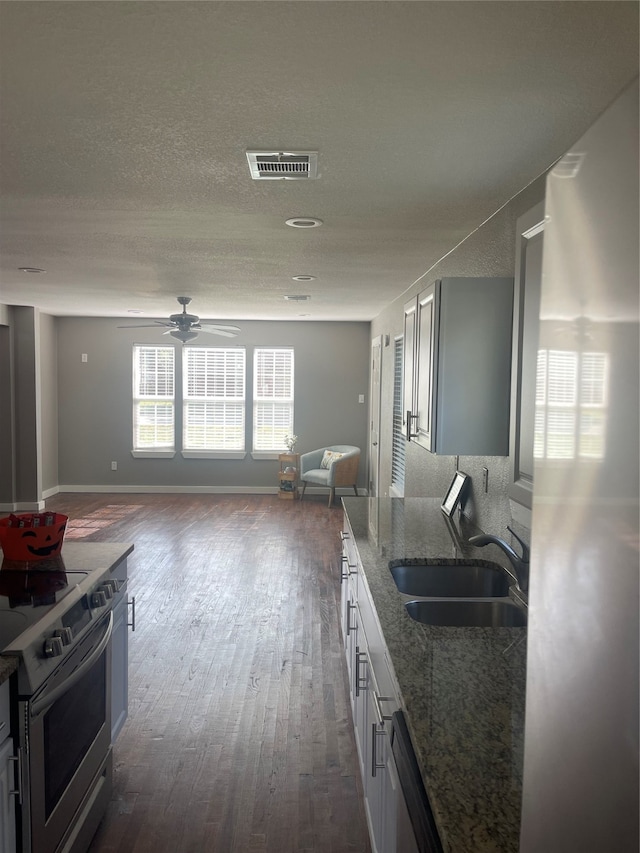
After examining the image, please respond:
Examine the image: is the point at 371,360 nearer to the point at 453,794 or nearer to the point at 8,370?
the point at 8,370

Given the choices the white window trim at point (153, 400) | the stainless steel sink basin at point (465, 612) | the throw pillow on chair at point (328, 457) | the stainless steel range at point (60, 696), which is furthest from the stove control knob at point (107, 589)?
the white window trim at point (153, 400)

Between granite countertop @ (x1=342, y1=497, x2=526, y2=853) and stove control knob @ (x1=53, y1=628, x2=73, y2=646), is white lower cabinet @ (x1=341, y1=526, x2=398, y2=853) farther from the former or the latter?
stove control knob @ (x1=53, y1=628, x2=73, y2=646)

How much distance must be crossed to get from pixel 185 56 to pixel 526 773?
1.66 m

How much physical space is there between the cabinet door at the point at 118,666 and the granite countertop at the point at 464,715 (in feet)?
3.42

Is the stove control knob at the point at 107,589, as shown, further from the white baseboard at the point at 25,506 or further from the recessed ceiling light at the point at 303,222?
the white baseboard at the point at 25,506

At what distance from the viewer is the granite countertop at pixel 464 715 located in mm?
1160

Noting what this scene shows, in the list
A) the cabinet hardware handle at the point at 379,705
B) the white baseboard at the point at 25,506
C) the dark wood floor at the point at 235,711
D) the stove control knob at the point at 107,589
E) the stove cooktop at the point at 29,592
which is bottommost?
the dark wood floor at the point at 235,711

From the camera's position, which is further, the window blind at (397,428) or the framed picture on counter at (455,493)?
the window blind at (397,428)

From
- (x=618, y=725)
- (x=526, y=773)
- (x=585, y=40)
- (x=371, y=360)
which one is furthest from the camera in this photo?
(x=371, y=360)

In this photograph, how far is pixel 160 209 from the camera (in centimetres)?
320

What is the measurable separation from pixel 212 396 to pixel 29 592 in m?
7.41

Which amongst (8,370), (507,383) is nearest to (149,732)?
(507,383)

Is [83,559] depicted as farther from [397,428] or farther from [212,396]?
[212,396]

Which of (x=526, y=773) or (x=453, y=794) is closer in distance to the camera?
(x=526, y=773)
